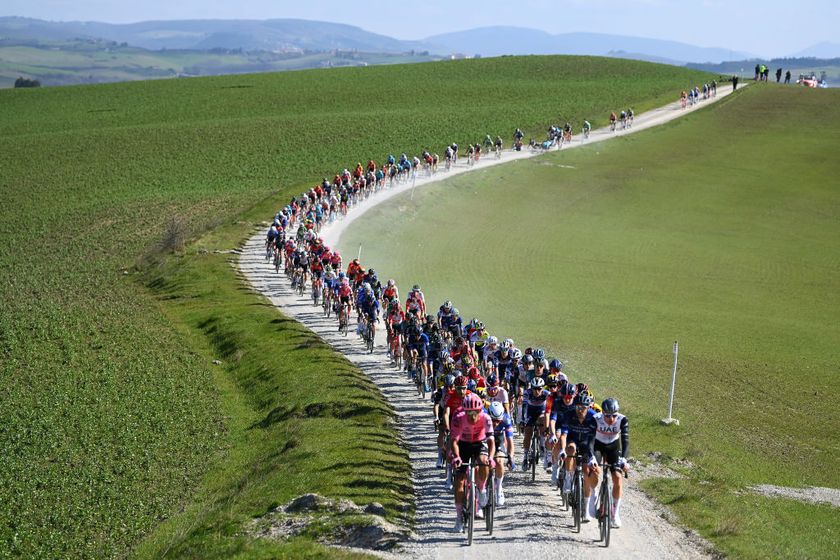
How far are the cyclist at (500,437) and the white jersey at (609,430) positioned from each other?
5.55ft

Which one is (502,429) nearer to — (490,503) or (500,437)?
(500,437)

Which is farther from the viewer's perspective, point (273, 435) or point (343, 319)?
point (343, 319)

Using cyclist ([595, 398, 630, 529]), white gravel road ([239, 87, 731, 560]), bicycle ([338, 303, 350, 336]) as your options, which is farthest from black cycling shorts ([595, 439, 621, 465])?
bicycle ([338, 303, 350, 336])

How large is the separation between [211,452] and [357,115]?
7479cm

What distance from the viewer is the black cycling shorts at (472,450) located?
15679 millimetres

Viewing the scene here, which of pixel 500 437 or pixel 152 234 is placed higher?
pixel 500 437

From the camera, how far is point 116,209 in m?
69.4

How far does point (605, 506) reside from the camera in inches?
611

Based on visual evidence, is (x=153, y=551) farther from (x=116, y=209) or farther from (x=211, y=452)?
(x=116, y=209)

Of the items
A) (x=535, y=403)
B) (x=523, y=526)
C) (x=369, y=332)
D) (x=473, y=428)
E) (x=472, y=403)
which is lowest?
(x=369, y=332)

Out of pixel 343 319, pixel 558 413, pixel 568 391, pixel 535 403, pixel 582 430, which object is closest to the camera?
pixel 582 430

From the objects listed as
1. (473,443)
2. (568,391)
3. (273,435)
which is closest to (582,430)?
(568,391)

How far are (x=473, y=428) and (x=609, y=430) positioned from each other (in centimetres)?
215

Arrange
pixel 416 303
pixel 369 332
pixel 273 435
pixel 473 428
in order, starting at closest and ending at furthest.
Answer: pixel 473 428 → pixel 273 435 → pixel 416 303 → pixel 369 332
